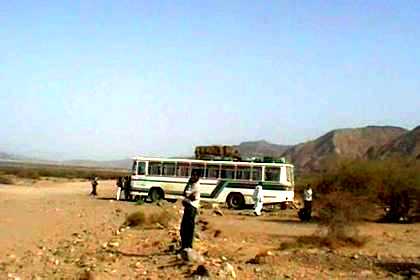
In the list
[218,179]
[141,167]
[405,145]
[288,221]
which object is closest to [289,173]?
[218,179]

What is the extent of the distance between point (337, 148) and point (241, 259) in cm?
14365

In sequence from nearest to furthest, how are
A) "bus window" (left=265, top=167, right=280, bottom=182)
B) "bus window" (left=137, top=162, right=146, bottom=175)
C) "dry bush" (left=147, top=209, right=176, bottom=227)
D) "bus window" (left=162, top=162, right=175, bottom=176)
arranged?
"dry bush" (left=147, top=209, right=176, bottom=227)
"bus window" (left=265, top=167, right=280, bottom=182)
"bus window" (left=162, top=162, right=175, bottom=176)
"bus window" (left=137, top=162, right=146, bottom=175)

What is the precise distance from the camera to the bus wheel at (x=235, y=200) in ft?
122

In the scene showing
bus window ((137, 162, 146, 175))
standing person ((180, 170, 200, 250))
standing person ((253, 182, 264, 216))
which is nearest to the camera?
standing person ((180, 170, 200, 250))

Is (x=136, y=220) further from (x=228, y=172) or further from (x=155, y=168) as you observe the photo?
(x=155, y=168)

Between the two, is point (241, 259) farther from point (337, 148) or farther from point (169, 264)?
point (337, 148)

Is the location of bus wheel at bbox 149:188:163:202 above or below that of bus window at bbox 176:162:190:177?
below

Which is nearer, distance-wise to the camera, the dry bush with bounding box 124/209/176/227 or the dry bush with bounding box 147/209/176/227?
the dry bush with bounding box 124/209/176/227

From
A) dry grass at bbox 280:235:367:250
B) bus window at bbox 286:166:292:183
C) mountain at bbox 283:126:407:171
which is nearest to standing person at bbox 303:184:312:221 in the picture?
bus window at bbox 286:166:292:183

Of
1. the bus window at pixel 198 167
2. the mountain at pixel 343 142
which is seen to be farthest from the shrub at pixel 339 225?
the mountain at pixel 343 142

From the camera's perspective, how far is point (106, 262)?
Answer: 15195 mm

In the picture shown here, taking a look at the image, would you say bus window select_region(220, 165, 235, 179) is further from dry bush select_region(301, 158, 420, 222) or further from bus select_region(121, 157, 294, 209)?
dry bush select_region(301, 158, 420, 222)

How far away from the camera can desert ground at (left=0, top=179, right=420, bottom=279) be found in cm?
1403

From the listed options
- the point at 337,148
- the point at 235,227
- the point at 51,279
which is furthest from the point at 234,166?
the point at 337,148
